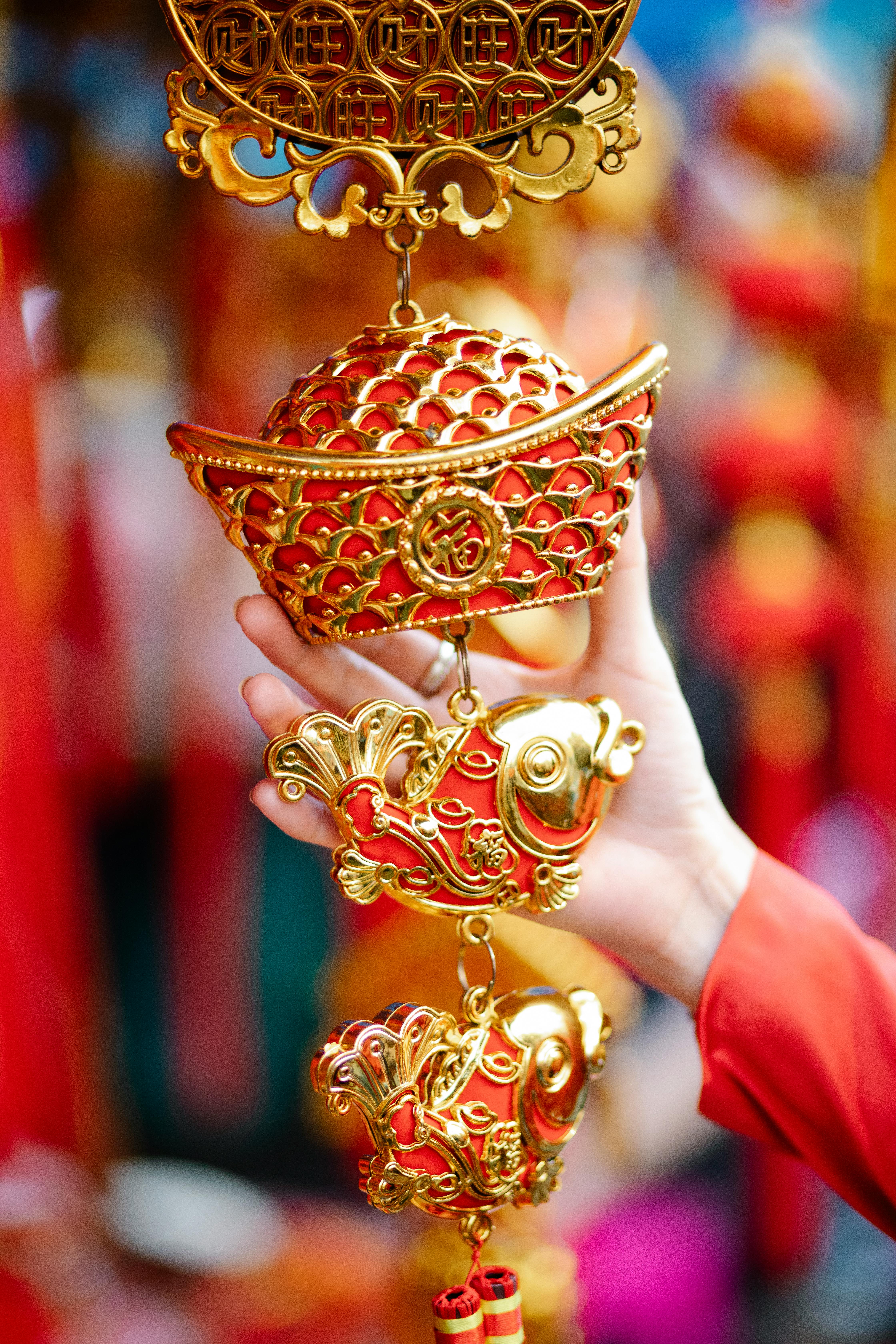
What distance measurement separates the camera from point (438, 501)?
0.54 m

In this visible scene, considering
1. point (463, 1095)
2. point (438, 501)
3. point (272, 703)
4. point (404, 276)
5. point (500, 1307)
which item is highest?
point (404, 276)

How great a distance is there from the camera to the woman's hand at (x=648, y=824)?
0.73 m

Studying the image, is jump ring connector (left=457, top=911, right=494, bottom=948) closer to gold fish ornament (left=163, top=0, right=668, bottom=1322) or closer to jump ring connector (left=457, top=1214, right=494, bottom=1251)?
gold fish ornament (left=163, top=0, right=668, bottom=1322)

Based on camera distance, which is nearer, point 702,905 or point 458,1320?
point 458,1320

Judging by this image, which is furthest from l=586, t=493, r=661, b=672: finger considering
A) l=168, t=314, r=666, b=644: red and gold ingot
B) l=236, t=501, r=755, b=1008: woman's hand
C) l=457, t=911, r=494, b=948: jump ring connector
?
l=457, t=911, r=494, b=948: jump ring connector

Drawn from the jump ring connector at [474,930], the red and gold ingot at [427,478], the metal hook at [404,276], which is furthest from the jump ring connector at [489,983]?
the metal hook at [404,276]

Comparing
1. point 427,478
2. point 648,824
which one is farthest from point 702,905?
point 427,478

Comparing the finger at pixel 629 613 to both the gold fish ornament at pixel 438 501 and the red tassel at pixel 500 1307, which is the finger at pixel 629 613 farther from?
the red tassel at pixel 500 1307

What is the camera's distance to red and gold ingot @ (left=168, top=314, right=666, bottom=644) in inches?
21.1

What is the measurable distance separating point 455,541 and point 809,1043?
1.34 feet

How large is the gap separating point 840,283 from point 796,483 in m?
0.31

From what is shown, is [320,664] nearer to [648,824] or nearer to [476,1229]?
[648,824]

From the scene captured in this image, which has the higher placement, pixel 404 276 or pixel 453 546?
pixel 404 276

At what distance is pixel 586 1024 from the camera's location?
645 mm
